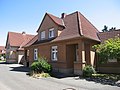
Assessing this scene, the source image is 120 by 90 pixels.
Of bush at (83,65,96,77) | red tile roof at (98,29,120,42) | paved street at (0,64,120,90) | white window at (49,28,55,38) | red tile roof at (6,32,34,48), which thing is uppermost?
red tile roof at (6,32,34,48)

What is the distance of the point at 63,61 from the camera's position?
2205 cm

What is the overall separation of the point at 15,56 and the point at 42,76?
31.9 meters

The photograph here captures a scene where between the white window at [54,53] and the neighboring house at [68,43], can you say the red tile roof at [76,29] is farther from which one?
the white window at [54,53]

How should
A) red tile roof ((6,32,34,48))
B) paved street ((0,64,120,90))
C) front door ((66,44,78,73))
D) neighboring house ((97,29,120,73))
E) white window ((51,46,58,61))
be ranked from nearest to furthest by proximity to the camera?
paved street ((0,64,120,90))
neighboring house ((97,29,120,73))
front door ((66,44,78,73))
white window ((51,46,58,61))
red tile roof ((6,32,34,48))

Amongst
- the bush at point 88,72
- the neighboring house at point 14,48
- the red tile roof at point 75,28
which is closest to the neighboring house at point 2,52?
the neighboring house at point 14,48

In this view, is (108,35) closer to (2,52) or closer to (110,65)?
(110,65)

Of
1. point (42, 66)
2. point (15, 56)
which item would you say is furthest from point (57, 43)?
point (15, 56)

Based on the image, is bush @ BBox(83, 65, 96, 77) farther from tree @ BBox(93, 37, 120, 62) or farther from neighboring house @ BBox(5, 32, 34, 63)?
neighboring house @ BBox(5, 32, 34, 63)

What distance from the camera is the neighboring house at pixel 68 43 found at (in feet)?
66.2

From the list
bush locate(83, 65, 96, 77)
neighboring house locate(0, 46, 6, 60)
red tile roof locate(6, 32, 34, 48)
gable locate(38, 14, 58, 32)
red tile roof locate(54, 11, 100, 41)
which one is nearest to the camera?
bush locate(83, 65, 96, 77)

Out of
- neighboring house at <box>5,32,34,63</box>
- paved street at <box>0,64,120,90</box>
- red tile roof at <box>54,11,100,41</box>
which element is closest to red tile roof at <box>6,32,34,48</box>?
neighboring house at <box>5,32,34,63</box>

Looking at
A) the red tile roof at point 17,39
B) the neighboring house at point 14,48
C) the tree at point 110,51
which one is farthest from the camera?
the red tile roof at point 17,39

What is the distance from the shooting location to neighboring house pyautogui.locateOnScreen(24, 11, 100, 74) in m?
20.2

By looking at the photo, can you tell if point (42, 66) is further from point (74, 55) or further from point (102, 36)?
point (102, 36)
